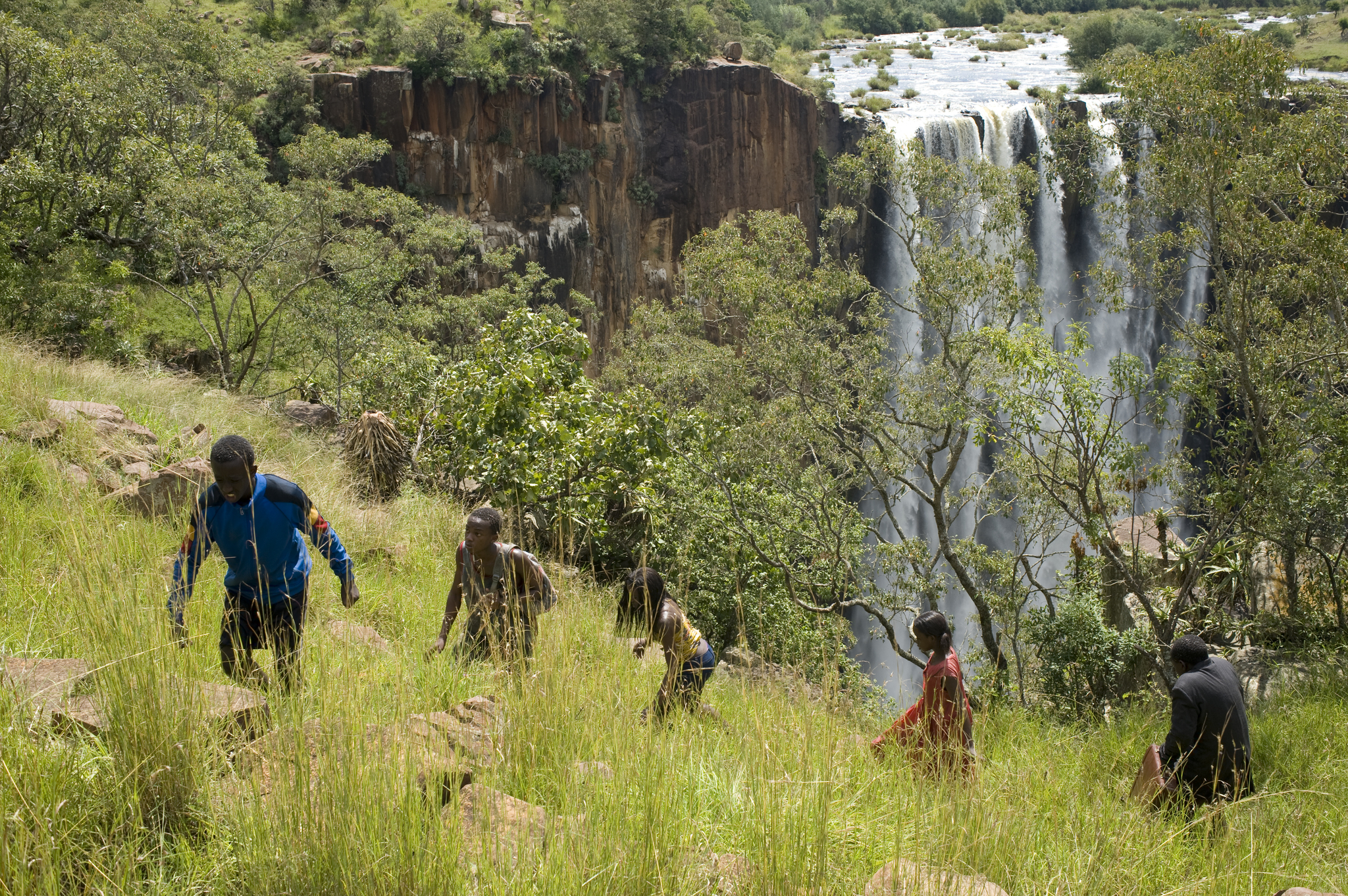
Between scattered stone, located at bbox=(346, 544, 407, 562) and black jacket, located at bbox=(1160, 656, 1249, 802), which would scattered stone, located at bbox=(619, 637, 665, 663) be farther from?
black jacket, located at bbox=(1160, 656, 1249, 802)

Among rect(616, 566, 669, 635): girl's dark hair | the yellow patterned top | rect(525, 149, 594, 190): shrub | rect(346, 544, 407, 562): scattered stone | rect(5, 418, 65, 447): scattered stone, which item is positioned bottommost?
rect(346, 544, 407, 562): scattered stone

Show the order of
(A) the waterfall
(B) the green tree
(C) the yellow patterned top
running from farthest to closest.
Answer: (A) the waterfall
(B) the green tree
(C) the yellow patterned top

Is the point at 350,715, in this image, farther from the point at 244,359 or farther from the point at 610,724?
the point at 244,359

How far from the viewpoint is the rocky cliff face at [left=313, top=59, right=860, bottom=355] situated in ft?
91.1

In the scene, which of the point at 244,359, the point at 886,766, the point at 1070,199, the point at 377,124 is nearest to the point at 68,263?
the point at 244,359

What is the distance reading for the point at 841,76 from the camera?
46156 millimetres

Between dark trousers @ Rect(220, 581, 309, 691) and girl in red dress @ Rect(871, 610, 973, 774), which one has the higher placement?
dark trousers @ Rect(220, 581, 309, 691)

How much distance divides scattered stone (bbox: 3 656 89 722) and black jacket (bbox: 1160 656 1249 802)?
444cm

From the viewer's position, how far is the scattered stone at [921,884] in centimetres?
217

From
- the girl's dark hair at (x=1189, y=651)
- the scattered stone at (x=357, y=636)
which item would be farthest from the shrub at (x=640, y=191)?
the girl's dark hair at (x=1189, y=651)

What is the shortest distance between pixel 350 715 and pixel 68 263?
1339 centimetres

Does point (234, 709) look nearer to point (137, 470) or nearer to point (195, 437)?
point (137, 470)

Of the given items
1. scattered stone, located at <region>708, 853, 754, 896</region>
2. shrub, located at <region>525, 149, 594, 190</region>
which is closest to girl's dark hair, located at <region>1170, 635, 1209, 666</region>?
scattered stone, located at <region>708, 853, 754, 896</region>

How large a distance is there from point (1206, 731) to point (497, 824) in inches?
134
